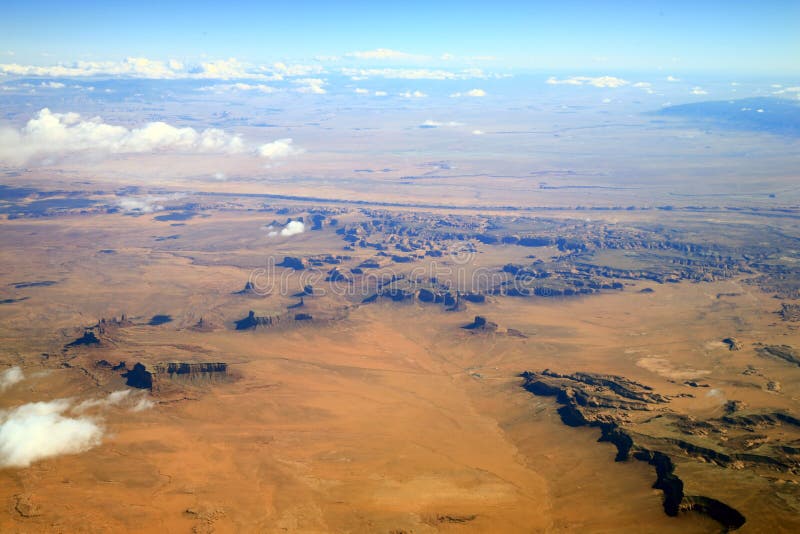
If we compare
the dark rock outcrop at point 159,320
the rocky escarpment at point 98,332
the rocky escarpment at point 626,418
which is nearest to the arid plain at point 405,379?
the rocky escarpment at point 626,418

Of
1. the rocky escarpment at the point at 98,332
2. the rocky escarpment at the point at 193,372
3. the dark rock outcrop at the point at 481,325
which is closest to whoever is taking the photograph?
the rocky escarpment at the point at 193,372

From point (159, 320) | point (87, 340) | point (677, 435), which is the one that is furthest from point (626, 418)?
point (159, 320)

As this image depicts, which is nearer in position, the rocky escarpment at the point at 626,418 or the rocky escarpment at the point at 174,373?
the rocky escarpment at the point at 626,418

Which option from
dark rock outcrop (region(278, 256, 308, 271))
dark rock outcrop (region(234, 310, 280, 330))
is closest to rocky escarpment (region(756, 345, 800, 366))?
dark rock outcrop (region(234, 310, 280, 330))

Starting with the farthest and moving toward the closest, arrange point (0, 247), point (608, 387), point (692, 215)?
point (692, 215) < point (0, 247) < point (608, 387)

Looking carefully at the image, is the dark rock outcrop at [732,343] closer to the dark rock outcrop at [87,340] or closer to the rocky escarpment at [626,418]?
the rocky escarpment at [626,418]

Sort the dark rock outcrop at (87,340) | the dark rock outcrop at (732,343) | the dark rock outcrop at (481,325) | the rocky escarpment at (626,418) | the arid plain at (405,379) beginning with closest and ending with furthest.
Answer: the rocky escarpment at (626,418) < the arid plain at (405,379) < the dark rock outcrop at (87,340) < the dark rock outcrop at (732,343) < the dark rock outcrop at (481,325)

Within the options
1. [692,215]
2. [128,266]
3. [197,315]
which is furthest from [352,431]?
[692,215]

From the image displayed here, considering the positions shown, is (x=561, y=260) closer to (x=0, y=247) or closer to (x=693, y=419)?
(x=693, y=419)

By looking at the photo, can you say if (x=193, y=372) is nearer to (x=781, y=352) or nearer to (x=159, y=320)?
(x=159, y=320)
